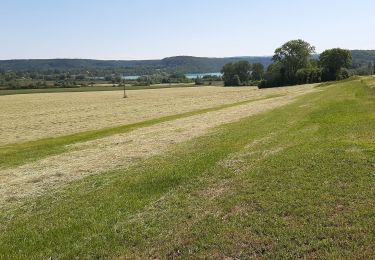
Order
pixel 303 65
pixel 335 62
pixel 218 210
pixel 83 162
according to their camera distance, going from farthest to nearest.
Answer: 1. pixel 303 65
2. pixel 335 62
3. pixel 83 162
4. pixel 218 210

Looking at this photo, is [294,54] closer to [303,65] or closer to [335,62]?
[303,65]

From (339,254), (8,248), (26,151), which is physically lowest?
(26,151)

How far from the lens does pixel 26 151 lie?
27391mm

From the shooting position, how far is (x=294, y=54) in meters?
165

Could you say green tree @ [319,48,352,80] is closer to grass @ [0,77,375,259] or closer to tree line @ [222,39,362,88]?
tree line @ [222,39,362,88]

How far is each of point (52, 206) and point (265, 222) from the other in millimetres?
6969

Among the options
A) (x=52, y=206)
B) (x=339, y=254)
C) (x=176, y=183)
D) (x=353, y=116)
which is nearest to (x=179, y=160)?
(x=176, y=183)

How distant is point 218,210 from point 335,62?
138 metres

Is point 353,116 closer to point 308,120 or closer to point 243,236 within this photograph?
point 308,120

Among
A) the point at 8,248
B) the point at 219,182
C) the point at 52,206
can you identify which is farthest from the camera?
the point at 219,182

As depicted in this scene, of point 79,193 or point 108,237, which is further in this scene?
point 79,193

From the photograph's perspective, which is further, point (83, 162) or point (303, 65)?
point (303, 65)

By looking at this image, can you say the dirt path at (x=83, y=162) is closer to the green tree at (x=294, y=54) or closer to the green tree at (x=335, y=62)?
the green tree at (x=335, y=62)

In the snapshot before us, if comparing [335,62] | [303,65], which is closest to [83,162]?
[335,62]
